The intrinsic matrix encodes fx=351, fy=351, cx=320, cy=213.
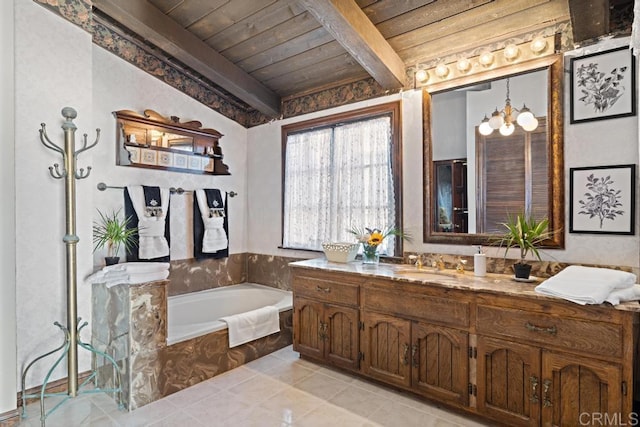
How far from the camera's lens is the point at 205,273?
389cm

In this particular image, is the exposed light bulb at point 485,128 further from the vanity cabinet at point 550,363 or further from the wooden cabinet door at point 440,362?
the wooden cabinet door at point 440,362

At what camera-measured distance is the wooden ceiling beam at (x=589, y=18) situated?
1940mm

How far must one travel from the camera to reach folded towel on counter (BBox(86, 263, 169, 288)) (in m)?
2.29

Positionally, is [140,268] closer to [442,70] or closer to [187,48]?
[187,48]

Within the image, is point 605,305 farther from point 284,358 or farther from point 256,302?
point 256,302

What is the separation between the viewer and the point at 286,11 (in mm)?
2744

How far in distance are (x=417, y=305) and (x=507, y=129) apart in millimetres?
1394

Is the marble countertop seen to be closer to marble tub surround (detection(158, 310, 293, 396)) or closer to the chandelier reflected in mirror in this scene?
marble tub surround (detection(158, 310, 293, 396))

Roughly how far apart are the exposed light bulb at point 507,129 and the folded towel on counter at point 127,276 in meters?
2.57

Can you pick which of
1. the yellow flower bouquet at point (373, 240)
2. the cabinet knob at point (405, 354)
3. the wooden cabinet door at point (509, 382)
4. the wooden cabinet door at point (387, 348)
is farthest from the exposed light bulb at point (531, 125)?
the cabinet knob at point (405, 354)

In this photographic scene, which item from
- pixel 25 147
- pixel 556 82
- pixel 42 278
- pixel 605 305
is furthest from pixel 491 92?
pixel 42 278

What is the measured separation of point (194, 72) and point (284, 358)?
3031mm
